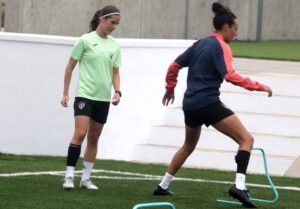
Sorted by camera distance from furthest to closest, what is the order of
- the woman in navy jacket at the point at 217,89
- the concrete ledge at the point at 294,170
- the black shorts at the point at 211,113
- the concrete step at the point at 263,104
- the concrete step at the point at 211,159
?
the concrete step at the point at 263,104
the concrete step at the point at 211,159
the concrete ledge at the point at 294,170
the black shorts at the point at 211,113
the woman in navy jacket at the point at 217,89


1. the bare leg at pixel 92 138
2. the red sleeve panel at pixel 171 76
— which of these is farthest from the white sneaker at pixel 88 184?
the red sleeve panel at pixel 171 76

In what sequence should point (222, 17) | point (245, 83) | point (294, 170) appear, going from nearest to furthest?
point (245, 83) → point (222, 17) → point (294, 170)

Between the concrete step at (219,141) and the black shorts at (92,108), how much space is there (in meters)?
4.63

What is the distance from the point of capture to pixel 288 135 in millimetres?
16672

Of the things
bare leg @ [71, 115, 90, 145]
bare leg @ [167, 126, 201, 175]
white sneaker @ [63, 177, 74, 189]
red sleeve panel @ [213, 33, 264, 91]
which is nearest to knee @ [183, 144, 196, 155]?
bare leg @ [167, 126, 201, 175]

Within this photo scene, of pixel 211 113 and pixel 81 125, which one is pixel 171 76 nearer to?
pixel 211 113

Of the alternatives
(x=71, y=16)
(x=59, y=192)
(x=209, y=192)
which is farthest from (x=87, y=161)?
(x=71, y=16)

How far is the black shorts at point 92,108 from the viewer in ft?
38.9

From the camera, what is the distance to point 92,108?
11.9 metres

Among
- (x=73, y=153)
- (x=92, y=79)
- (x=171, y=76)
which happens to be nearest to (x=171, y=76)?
(x=171, y=76)

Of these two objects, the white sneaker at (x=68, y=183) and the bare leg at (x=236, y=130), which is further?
the white sneaker at (x=68, y=183)

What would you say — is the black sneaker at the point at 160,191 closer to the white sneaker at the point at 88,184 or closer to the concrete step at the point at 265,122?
the white sneaker at the point at 88,184

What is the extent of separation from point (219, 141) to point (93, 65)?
497 cm

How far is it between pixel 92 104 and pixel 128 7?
16934mm
